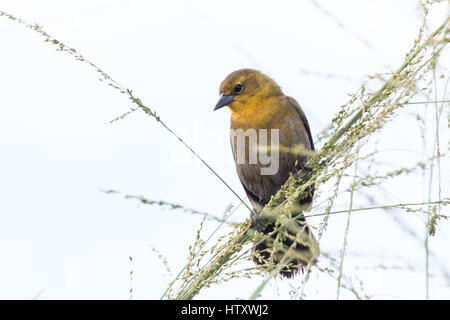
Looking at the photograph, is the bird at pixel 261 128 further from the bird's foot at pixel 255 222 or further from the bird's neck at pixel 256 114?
the bird's foot at pixel 255 222

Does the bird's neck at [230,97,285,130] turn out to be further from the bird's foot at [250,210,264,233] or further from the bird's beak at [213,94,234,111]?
the bird's foot at [250,210,264,233]

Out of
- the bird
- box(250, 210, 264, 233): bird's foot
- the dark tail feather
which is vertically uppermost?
the bird

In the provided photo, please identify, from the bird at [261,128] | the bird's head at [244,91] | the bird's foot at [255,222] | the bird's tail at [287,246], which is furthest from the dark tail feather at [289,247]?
the bird's head at [244,91]

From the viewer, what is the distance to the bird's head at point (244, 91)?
179 inches

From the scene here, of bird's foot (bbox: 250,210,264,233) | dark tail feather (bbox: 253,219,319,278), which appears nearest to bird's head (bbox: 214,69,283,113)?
bird's foot (bbox: 250,210,264,233)

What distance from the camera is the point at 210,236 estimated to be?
2.20 m

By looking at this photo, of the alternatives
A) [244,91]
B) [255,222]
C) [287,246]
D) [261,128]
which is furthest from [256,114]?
[287,246]

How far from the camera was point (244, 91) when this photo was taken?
4582mm

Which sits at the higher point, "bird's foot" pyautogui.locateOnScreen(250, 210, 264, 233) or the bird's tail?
"bird's foot" pyautogui.locateOnScreen(250, 210, 264, 233)

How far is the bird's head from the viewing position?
179 inches

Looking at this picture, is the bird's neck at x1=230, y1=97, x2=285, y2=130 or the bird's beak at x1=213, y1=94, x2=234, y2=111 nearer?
the bird's neck at x1=230, y1=97, x2=285, y2=130
